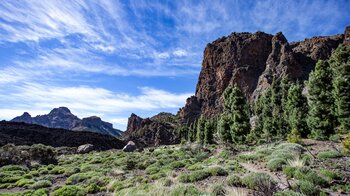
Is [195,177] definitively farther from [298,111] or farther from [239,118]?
[298,111]

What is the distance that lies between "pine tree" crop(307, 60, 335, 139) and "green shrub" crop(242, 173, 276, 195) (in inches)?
912

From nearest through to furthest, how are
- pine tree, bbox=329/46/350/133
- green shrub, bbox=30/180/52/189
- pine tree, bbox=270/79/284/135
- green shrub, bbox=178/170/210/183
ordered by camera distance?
green shrub, bbox=178/170/210/183
green shrub, bbox=30/180/52/189
pine tree, bbox=329/46/350/133
pine tree, bbox=270/79/284/135

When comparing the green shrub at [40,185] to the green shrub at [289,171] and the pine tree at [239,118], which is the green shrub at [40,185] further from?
the pine tree at [239,118]

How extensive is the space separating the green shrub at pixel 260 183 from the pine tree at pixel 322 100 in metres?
23.2

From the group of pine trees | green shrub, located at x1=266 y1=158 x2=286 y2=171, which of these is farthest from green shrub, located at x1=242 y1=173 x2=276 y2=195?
the group of pine trees

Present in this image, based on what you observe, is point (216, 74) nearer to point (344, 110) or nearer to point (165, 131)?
point (165, 131)

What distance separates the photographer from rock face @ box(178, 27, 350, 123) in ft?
436

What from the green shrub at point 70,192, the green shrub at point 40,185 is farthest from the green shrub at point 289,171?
the green shrub at point 40,185

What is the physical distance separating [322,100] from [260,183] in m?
24.4

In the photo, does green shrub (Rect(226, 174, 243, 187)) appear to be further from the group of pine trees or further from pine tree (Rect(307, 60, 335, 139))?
pine tree (Rect(307, 60, 335, 139))

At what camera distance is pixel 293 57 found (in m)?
132

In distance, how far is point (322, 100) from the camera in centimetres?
2956

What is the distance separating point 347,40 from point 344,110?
156821 millimetres

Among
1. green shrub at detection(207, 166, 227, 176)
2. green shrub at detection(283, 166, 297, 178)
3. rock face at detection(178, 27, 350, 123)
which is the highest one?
rock face at detection(178, 27, 350, 123)
